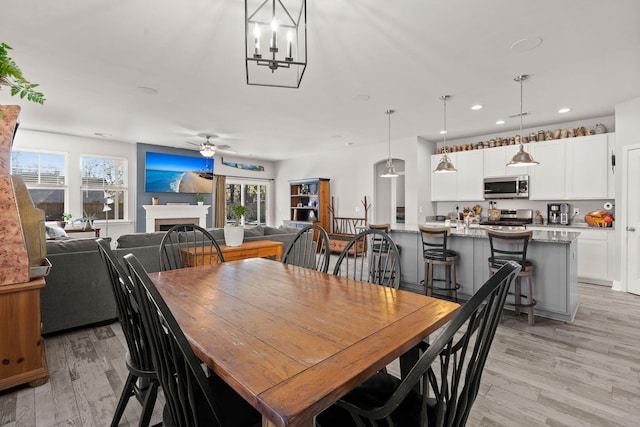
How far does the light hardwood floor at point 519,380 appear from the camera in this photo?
176 centimetres

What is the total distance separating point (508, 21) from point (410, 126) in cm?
320

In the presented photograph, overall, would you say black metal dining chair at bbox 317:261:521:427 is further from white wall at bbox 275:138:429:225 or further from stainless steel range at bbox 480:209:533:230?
white wall at bbox 275:138:429:225

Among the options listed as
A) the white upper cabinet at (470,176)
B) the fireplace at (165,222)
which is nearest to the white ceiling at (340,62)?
the white upper cabinet at (470,176)

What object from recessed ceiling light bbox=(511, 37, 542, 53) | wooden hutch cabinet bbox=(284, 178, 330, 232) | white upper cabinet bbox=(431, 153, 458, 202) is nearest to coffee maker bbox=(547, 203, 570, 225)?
white upper cabinet bbox=(431, 153, 458, 202)

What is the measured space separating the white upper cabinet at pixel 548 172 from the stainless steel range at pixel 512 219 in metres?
0.38

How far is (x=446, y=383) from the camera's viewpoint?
793 millimetres

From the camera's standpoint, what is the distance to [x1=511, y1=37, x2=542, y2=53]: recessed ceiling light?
2.67 m

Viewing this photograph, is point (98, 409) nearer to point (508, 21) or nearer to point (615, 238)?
point (508, 21)

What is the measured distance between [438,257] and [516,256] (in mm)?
784

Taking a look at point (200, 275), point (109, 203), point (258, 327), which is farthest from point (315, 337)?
point (109, 203)

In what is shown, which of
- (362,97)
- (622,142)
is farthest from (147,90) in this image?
(622,142)

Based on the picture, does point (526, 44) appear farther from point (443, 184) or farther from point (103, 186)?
point (103, 186)

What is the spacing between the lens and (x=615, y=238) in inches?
172

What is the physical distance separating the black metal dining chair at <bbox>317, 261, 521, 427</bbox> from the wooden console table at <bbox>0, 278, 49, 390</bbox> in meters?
2.17
